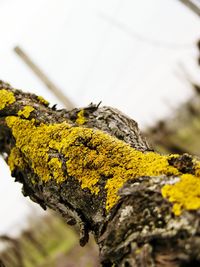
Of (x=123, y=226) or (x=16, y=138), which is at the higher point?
(x=16, y=138)

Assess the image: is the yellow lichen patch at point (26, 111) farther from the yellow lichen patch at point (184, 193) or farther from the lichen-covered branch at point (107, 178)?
the yellow lichen patch at point (184, 193)

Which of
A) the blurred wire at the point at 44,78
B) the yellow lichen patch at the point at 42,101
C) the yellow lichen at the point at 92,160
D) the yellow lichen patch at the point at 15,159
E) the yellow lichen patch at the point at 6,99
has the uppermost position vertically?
the blurred wire at the point at 44,78

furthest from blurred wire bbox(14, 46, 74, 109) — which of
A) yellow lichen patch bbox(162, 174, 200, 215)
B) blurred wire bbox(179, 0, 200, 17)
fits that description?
yellow lichen patch bbox(162, 174, 200, 215)

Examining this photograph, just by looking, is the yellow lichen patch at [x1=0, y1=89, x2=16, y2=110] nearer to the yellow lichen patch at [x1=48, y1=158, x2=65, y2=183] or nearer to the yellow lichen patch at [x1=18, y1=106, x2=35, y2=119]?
the yellow lichen patch at [x1=18, y1=106, x2=35, y2=119]

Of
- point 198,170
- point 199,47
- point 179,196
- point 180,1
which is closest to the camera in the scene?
point 179,196

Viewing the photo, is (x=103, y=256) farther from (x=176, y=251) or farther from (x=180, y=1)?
(x=180, y=1)

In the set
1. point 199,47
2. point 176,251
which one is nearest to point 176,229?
point 176,251

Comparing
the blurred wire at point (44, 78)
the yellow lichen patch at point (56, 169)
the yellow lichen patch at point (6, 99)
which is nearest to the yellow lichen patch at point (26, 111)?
the yellow lichen patch at point (6, 99)

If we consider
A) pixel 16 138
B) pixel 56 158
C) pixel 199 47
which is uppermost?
pixel 16 138
